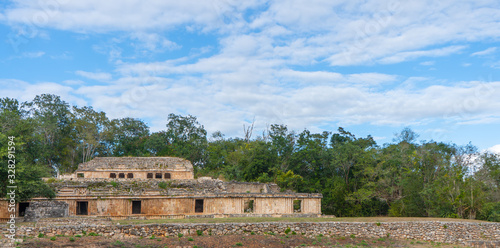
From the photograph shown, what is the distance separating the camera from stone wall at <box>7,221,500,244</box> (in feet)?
61.8

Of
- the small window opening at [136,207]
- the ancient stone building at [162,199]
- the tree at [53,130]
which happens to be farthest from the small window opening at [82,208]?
the tree at [53,130]

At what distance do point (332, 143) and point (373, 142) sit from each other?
6324 millimetres

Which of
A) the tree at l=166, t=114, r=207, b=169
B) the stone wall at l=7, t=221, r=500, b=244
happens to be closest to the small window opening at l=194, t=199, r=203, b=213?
the stone wall at l=7, t=221, r=500, b=244

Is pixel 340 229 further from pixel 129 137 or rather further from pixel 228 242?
pixel 129 137

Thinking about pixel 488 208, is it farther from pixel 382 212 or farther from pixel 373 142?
pixel 373 142

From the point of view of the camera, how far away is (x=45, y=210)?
22938 mm

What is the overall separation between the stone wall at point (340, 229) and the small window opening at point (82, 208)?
24.2ft

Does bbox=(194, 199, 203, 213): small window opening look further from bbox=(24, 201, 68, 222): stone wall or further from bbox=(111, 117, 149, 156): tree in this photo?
bbox=(111, 117, 149, 156): tree

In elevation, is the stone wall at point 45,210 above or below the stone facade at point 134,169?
below

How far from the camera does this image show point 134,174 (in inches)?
1420

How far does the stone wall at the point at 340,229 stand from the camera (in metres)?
18.8

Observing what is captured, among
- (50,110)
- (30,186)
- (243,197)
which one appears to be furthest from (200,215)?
(50,110)

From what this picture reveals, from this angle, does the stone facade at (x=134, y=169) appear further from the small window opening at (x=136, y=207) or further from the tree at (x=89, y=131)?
the tree at (x=89, y=131)

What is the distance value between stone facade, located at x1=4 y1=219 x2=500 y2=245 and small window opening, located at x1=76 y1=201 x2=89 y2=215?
19.4ft
